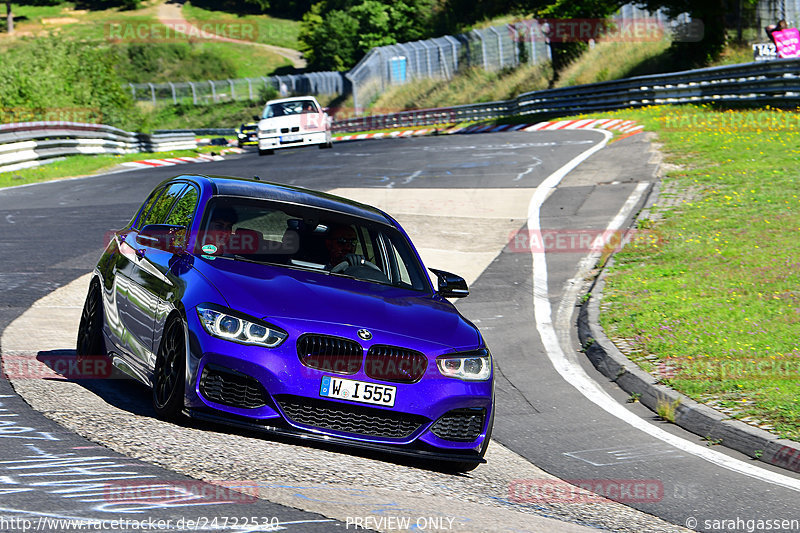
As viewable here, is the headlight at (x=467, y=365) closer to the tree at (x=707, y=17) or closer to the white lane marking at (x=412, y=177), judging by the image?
the white lane marking at (x=412, y=177)

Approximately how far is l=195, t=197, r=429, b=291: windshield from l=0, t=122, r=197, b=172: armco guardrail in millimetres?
21445

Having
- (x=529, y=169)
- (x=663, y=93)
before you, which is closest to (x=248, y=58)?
(x=663, y=93)

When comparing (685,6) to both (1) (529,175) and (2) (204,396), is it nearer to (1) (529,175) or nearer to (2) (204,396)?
(1) (529,175)

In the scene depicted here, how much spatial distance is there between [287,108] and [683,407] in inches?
1065

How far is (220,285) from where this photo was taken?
21.6ft

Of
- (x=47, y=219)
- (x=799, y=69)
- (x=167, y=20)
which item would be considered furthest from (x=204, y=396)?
(x=167, y=20)

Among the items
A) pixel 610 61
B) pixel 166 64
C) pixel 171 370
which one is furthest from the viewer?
pixel 166 64

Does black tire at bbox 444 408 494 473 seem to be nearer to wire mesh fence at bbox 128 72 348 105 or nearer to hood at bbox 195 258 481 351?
hood at bbox 195 258 481 351

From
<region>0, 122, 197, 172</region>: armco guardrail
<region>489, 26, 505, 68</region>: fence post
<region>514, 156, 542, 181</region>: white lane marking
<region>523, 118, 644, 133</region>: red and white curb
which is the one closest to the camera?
<region>514, 156, 542, 181</region>: white lane marking

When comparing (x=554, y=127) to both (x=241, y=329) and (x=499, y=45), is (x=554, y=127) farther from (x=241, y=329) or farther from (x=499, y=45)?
(x=241, y=329)

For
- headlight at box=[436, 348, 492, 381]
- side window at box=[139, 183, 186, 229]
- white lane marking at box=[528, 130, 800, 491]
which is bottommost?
white lane marking at box=[528, 130, 800, 491]

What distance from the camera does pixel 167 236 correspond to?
7.46 m

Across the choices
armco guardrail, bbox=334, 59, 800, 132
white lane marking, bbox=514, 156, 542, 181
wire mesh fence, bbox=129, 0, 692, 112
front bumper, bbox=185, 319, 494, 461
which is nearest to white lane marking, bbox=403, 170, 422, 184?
white lane marking, bbox=514, 156, 542, 181

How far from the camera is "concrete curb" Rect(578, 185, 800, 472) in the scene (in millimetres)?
7520
